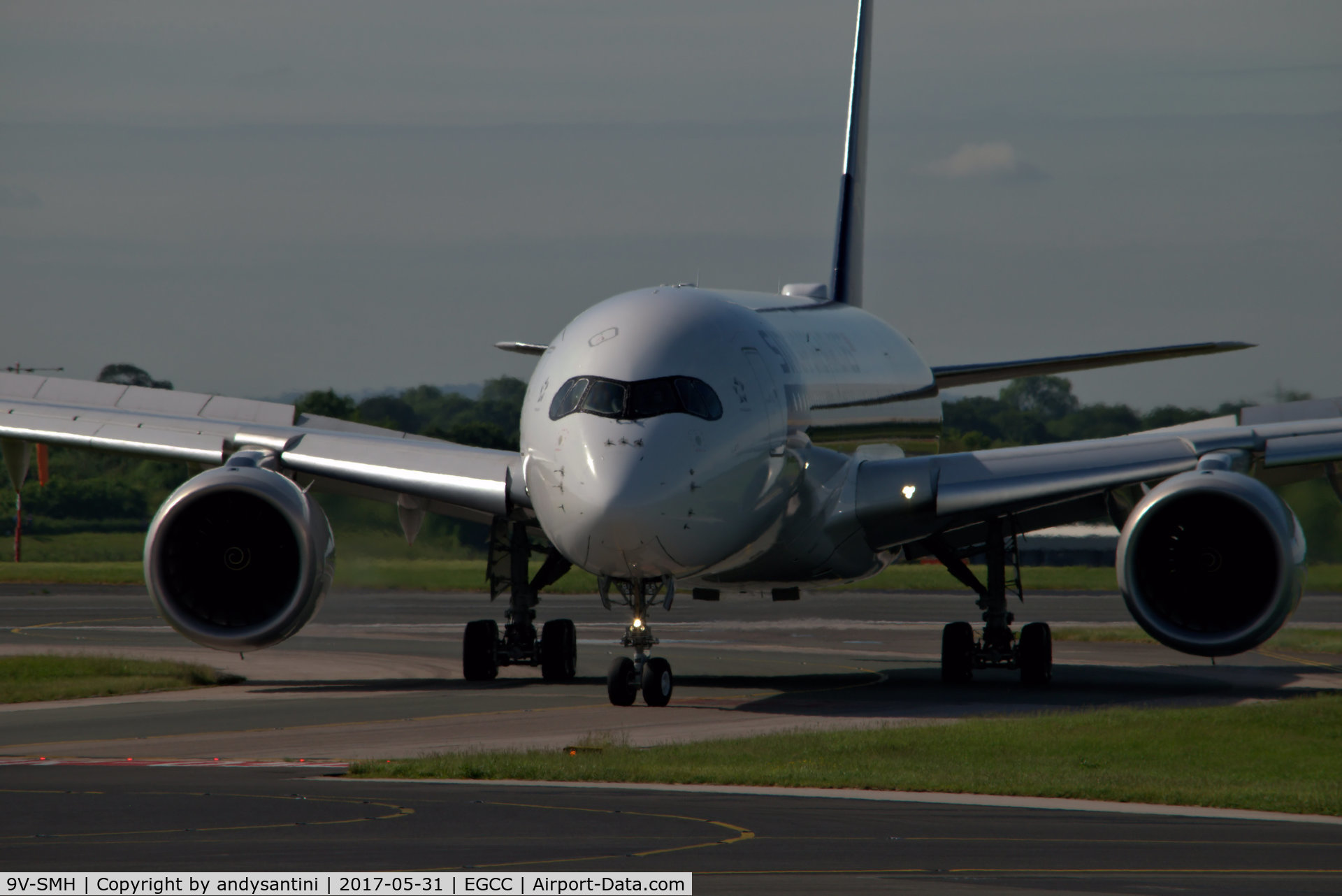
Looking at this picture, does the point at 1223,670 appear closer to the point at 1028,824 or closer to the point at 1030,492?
the point at 1030,492

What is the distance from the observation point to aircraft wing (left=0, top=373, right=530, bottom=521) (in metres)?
23.3

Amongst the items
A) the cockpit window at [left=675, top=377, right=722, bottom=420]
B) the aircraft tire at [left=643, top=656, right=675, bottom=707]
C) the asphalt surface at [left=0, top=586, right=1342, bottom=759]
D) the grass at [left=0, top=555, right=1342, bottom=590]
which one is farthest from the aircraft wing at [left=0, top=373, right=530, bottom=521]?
the grass at [left=0, top=555, right=1342, bottom=590]

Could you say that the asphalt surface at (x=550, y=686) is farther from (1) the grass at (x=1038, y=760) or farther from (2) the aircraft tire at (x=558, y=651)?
(1) the grass at (x=1038, y=760)

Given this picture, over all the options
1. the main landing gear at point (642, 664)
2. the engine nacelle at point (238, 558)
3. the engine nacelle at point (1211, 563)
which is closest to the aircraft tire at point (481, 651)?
the engine nacelle at point (238, 558)

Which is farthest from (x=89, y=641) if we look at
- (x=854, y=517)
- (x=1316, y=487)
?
(x=1316, y=487)

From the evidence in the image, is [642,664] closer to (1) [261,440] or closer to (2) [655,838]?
Result: (1) [261,440]

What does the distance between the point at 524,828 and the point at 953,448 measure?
56666 millimetres

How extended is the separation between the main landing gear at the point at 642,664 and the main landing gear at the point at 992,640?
600 centimetres

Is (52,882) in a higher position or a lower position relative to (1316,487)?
lower

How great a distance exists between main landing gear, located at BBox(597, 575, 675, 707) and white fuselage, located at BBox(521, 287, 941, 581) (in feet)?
1.00

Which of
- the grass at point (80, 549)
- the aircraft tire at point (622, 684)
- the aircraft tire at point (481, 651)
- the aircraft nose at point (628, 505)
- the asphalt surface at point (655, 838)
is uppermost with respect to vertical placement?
the grass at point (80, 549)

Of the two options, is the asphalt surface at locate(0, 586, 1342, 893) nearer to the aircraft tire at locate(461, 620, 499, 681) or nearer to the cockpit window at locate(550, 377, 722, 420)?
the aircraft tire at locate(461, 620, 499, 681)

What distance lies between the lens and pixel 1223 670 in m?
27.8

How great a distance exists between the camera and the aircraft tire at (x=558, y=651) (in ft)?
81.5
